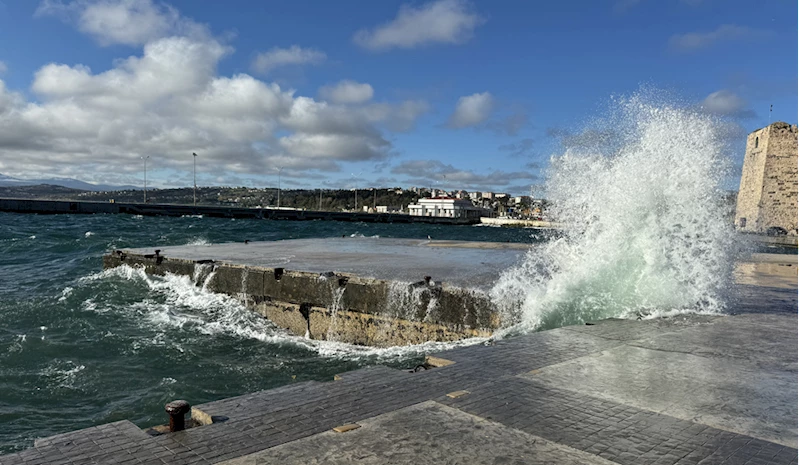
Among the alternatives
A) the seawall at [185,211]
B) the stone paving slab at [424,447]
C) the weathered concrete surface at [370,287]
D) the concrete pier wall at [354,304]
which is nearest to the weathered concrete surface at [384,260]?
the weathered concrete surface at [370,287]

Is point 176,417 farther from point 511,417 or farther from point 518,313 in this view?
point 518,313

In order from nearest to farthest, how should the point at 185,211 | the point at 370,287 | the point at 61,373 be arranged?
1. the point at 61,373
2. the point at 370,287
3. the point at 185,211

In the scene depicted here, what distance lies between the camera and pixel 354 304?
9500 mm

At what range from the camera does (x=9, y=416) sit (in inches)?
230

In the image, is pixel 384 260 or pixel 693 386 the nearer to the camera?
pixel 693 386

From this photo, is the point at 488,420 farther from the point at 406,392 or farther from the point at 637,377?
the point at 637,377

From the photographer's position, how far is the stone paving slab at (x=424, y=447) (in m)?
2.84

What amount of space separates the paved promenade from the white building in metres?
125

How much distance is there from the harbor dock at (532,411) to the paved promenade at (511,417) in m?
0.01

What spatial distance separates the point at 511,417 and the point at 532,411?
20cm

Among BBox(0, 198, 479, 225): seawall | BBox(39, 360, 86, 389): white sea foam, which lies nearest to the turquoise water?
BBox(39, 360, 86, 389): white sea foam

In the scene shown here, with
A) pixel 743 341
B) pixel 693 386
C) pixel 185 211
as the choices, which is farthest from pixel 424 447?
pixel 185 211

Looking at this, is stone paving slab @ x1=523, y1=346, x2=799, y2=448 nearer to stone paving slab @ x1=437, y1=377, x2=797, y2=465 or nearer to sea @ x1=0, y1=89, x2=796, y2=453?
stone paving slab @ x1=437, y1=377, x2=797, y2=465

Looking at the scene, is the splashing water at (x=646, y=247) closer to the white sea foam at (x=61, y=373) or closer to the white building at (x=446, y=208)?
the white sea foam at (x=61, y=373)
